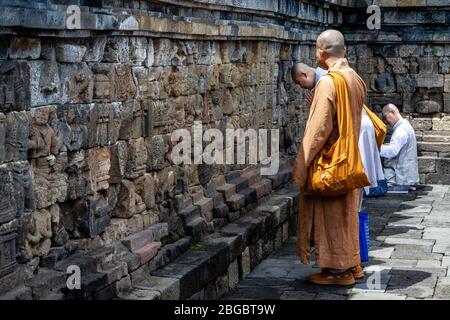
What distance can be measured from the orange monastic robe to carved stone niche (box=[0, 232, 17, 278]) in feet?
9.65

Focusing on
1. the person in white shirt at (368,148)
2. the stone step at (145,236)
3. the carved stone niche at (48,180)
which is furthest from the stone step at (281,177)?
the carved stone niche at (48,180)

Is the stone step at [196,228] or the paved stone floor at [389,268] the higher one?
the stone step at [196,228]

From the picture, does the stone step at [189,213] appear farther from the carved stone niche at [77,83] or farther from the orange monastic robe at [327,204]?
the carved stone niche at [77,83]

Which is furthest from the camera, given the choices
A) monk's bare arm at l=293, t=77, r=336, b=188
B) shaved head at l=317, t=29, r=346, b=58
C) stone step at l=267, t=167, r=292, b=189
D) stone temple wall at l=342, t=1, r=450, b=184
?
stone temple wall at l=342, t=1, r=450, b=184

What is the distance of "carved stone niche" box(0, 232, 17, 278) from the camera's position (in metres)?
5.17

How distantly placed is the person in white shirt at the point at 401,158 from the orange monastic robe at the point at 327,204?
249 inches

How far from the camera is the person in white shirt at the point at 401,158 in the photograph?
14.0 meters

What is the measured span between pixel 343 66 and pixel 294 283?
6.21ft

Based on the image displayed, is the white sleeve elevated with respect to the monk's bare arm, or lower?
lower

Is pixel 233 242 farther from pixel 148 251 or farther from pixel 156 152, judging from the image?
pixel 148 251

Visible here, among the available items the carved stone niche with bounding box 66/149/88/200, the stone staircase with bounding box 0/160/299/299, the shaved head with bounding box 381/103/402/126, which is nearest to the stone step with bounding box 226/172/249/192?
the stone staircase with bounding box 0/160/299/299

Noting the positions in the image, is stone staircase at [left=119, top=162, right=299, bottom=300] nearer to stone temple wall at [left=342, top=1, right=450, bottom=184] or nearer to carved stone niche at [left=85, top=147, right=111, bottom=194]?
carved stone niche at [left=85, top=147, right=111, bottom=194]
